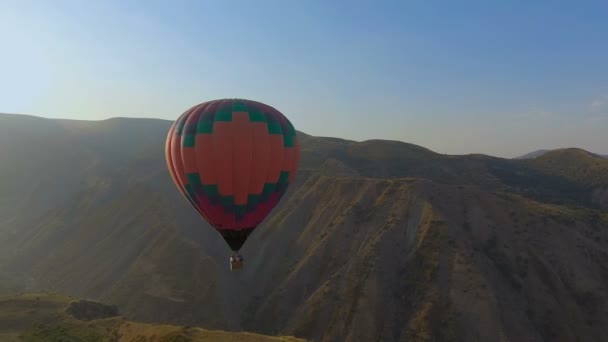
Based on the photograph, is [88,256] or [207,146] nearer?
[207,146]

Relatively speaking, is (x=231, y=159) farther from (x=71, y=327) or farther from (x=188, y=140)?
(x=71, y=327)

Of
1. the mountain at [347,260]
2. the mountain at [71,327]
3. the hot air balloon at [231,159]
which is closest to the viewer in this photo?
the hot air balloon at [231,159]

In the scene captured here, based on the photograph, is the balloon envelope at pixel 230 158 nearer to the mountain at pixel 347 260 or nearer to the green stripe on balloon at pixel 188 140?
the green stripe on balloon at pixel 188 140

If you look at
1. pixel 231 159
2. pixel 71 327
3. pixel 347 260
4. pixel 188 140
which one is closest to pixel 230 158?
pixel 231 159

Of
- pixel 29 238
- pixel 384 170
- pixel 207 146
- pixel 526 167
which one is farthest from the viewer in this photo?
pixel 526 167

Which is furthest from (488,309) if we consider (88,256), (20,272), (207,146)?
(20,272)

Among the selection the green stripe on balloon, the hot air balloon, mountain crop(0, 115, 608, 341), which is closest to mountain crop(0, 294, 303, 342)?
the hot air balloon

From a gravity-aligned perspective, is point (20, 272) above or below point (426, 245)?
below

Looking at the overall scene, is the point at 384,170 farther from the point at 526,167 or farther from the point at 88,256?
the point at 88,256

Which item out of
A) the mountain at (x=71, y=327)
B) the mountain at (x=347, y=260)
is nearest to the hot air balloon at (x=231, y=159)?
the mountain at (x=71, y=327)
